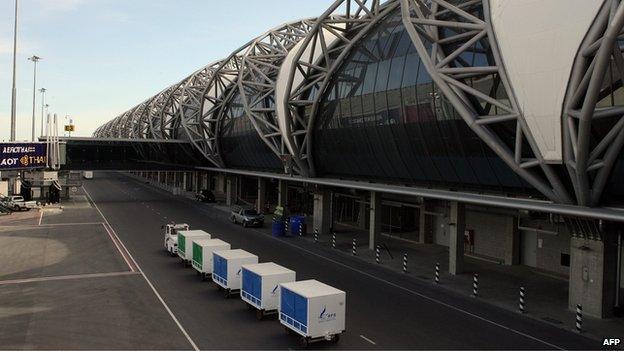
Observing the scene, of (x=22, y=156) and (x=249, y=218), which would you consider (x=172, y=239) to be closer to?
(x=249, y=218)

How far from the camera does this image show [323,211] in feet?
147

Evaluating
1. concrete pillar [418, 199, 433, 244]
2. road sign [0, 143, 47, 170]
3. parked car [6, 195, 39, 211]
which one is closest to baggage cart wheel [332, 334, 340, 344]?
concrete pillar [418, 199, 433, 244]

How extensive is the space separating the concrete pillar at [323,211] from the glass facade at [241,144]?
10.2 m

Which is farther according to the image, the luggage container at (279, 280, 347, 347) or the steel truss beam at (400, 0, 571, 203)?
the steel truss beam at (400, 0, 571, 203)

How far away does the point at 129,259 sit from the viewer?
32406mm

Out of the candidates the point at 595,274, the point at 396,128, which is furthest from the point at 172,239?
the point at 595,274

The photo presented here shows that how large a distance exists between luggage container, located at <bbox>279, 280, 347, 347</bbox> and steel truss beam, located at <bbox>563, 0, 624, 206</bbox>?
10.8 m

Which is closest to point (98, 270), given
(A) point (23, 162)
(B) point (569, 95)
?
(B) point (569, 95)

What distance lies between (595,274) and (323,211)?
83.3 feet

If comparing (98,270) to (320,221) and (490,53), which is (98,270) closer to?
(320,221)

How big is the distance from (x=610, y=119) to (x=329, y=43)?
23926 millimetres

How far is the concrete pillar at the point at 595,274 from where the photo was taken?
21672 mm

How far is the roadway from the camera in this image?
1842 cm

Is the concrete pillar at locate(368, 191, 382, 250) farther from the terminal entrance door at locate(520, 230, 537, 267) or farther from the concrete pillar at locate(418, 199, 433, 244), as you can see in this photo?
the terminal entrance door at locate(520, 230, 537, 267)
